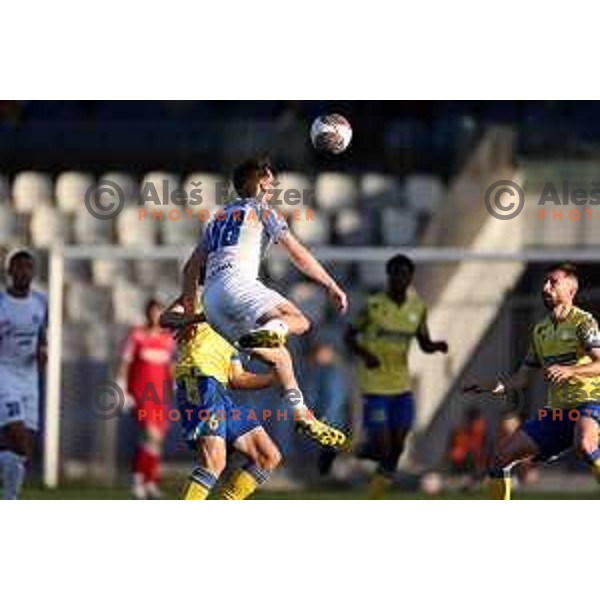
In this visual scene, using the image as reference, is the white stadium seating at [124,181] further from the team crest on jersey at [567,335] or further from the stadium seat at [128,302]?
the team crest on jersey at [567,335]

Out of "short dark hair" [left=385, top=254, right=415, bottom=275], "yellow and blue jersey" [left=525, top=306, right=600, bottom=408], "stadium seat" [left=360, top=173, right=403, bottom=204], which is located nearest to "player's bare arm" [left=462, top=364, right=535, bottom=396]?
"yellow and blue jersey" [left=525, top=306, right=600, bottom=408]

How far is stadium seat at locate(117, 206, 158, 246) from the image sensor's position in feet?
76.7

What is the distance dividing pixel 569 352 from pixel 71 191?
1066 cm

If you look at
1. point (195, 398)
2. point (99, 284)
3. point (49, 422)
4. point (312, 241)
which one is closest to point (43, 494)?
point (49, 422)

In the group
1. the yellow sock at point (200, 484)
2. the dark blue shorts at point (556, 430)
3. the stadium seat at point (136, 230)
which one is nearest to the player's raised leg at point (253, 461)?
the yellow sock at point (200, 484)

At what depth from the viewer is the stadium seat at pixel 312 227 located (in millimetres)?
23047

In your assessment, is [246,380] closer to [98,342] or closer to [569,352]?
[569,352]

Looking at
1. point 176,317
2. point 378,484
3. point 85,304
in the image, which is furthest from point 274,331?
point 85,304

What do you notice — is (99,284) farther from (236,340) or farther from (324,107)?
(236,340)

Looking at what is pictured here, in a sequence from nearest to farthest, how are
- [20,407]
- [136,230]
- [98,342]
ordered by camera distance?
[20,407]
[98,342]
[136,230]

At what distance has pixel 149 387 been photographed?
20.2 metres

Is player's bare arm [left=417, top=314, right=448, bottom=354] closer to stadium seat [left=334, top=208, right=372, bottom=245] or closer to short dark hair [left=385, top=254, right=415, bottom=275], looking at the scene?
short dark hair [left=385, top=254, right=415, bottom=275]

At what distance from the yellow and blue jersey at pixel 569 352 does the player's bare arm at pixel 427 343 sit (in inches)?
96.7

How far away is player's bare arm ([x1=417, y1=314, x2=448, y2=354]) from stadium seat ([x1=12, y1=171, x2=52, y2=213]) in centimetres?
730
